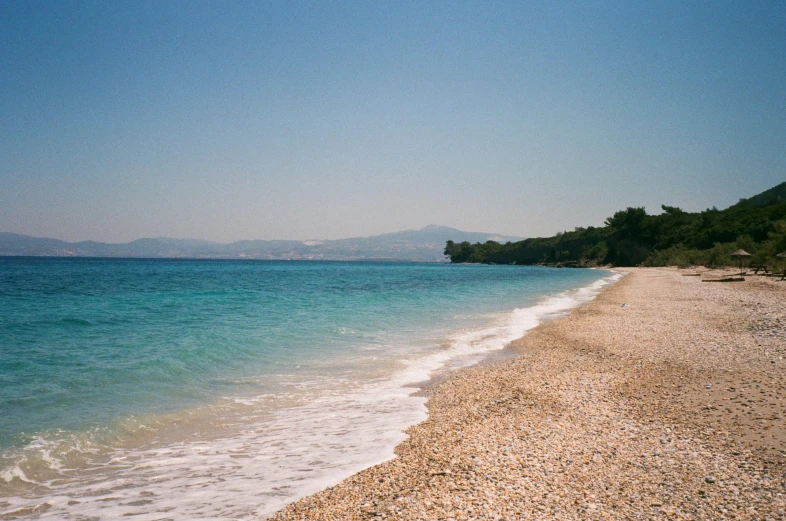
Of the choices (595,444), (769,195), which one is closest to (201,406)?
(595,444)

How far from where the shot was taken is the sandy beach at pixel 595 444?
12.6 feet

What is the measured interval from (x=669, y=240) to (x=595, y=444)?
94.5m

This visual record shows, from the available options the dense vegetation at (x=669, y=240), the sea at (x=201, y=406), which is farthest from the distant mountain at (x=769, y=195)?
the sea at (x=201, y=406)

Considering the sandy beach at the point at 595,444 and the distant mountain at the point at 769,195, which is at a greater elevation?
the distant mountain at the point at 769,195

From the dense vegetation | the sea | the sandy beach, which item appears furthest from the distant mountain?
the sea

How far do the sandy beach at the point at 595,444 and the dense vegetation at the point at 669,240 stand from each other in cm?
2954

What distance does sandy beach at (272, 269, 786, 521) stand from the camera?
12.6ft

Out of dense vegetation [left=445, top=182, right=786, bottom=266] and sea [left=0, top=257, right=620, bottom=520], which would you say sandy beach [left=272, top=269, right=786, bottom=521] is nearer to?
sea [left=0, top=257, right=620, bottom=520]

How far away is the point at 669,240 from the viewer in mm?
83625

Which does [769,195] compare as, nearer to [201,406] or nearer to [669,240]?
Result: [669,240]

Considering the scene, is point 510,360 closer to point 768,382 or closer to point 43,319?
point 768,382

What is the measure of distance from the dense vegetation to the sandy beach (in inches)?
1163

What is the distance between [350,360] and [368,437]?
17.5ft

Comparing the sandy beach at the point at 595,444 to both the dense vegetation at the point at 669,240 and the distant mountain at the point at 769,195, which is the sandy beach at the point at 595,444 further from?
the distant mountain at the point at 769,195
